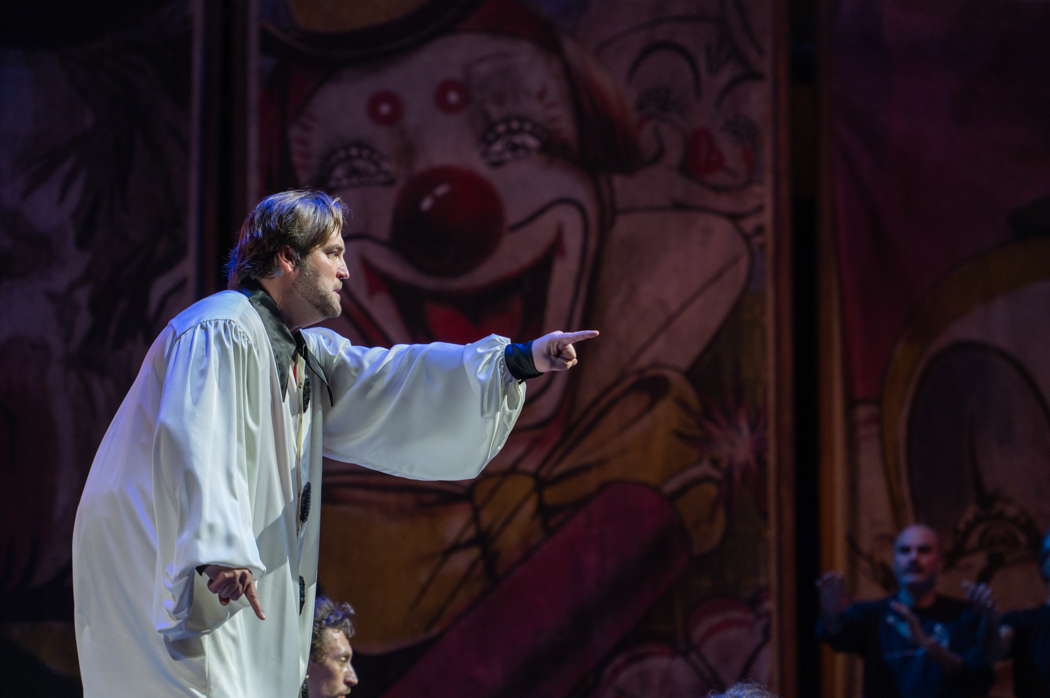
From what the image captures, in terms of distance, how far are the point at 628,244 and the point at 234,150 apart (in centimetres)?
163

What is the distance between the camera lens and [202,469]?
215 cm

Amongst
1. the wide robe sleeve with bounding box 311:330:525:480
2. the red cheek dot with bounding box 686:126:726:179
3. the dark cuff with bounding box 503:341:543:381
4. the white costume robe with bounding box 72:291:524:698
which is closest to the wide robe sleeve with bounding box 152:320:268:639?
the white costume robe with bounding box 72:291:524:698

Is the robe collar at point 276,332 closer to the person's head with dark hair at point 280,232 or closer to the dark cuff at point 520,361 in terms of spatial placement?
the person's head with dark hair at point 280,232

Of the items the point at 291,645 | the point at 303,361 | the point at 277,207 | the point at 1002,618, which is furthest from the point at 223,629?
the point at 1002,618

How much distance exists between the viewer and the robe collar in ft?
8.13

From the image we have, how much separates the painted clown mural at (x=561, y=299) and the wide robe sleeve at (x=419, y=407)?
206 cm

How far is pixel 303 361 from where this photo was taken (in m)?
2.62

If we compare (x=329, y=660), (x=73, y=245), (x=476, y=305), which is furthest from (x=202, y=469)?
(x=73, y=245)

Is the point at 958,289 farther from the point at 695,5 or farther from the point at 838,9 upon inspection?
the point at 695,5

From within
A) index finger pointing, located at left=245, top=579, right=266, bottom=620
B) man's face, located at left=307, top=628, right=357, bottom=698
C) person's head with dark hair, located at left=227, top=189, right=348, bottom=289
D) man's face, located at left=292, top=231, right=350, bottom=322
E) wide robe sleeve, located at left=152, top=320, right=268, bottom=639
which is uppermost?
person's head with dark hair, located at left=227, top=189, right=348, bottom=289

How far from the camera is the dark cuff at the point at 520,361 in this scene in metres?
2.58

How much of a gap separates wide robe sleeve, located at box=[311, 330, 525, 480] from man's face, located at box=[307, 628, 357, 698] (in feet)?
2.33

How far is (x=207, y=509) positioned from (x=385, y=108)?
3123 millimetres

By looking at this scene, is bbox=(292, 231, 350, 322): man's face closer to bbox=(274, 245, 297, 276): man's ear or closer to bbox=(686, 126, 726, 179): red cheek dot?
bbox=(274, 245, 297, 276): man's ear
